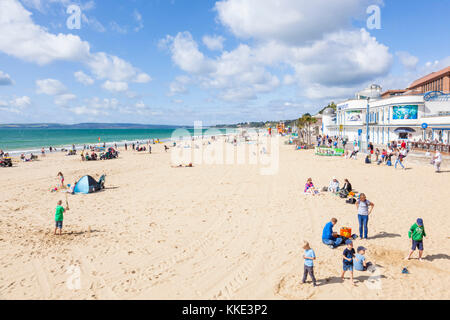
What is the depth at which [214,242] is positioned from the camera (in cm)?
871

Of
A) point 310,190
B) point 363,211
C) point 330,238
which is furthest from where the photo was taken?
point 310,190

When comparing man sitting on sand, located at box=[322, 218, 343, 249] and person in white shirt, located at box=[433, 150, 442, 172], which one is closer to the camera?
man sitting on sand, located at box=[322, 218, 343, 249]

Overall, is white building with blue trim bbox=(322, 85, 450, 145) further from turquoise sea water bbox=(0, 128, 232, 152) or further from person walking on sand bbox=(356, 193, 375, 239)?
turquoise sea water bbox=(0, 128, 232, 152)

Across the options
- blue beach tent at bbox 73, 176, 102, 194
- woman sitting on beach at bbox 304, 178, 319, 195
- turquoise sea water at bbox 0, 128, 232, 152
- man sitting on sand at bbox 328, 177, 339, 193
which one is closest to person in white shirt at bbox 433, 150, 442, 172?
man sitting on sand at bbox 328, 177, 339, 193

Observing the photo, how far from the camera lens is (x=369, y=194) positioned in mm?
13430

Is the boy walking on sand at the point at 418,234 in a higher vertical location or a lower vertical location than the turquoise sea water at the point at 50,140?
lower

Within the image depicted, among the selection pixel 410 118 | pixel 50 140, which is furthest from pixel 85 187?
pixel 50 140

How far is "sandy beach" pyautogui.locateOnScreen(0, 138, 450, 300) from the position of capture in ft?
20.3

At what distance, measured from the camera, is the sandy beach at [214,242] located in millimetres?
6191

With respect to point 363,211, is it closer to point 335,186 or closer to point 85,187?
point 335,186

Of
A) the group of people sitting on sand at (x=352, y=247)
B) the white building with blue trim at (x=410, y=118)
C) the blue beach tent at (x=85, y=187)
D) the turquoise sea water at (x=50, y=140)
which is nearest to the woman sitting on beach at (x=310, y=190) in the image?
the group of people sitting on sand at (x=352, y=247)

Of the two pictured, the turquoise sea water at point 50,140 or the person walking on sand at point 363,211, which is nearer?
the person walking on sand at point 363,211

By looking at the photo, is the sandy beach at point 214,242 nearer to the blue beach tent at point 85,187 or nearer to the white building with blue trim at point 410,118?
the blue beach tent at point 85,187
